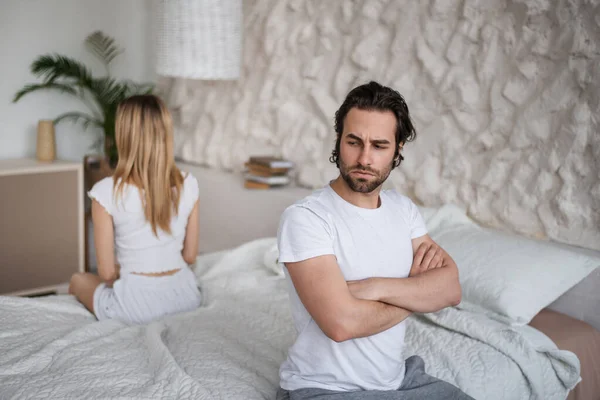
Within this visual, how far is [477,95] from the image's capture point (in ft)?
8.40

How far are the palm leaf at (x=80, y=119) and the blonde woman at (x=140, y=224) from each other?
196 cm

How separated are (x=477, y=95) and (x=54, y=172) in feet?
7.99

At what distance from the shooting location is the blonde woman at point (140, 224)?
2162 mm

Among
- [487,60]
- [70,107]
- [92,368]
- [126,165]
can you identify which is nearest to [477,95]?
[487,60]

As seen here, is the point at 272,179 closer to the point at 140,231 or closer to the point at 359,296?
the point at 140,231

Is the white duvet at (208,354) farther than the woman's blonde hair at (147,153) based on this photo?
No

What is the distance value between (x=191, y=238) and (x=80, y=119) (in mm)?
2137

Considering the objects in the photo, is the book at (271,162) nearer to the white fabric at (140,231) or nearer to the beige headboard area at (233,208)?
the beige headboard area at (233,208)

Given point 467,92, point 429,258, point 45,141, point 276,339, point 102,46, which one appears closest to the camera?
point 429,258

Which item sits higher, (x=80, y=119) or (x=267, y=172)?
(x=80, y=119)

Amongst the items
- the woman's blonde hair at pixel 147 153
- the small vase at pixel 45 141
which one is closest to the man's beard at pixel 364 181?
the woman's blonde hair at pixel 147 153

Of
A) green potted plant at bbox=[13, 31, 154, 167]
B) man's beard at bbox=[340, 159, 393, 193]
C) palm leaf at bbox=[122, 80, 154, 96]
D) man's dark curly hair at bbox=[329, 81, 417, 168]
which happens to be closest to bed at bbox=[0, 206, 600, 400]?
man's beard at bbox=[340, 159, 393, 193]

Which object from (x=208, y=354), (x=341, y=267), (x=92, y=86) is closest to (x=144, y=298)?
(x=208, y=354)

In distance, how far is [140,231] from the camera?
7.30 ft
